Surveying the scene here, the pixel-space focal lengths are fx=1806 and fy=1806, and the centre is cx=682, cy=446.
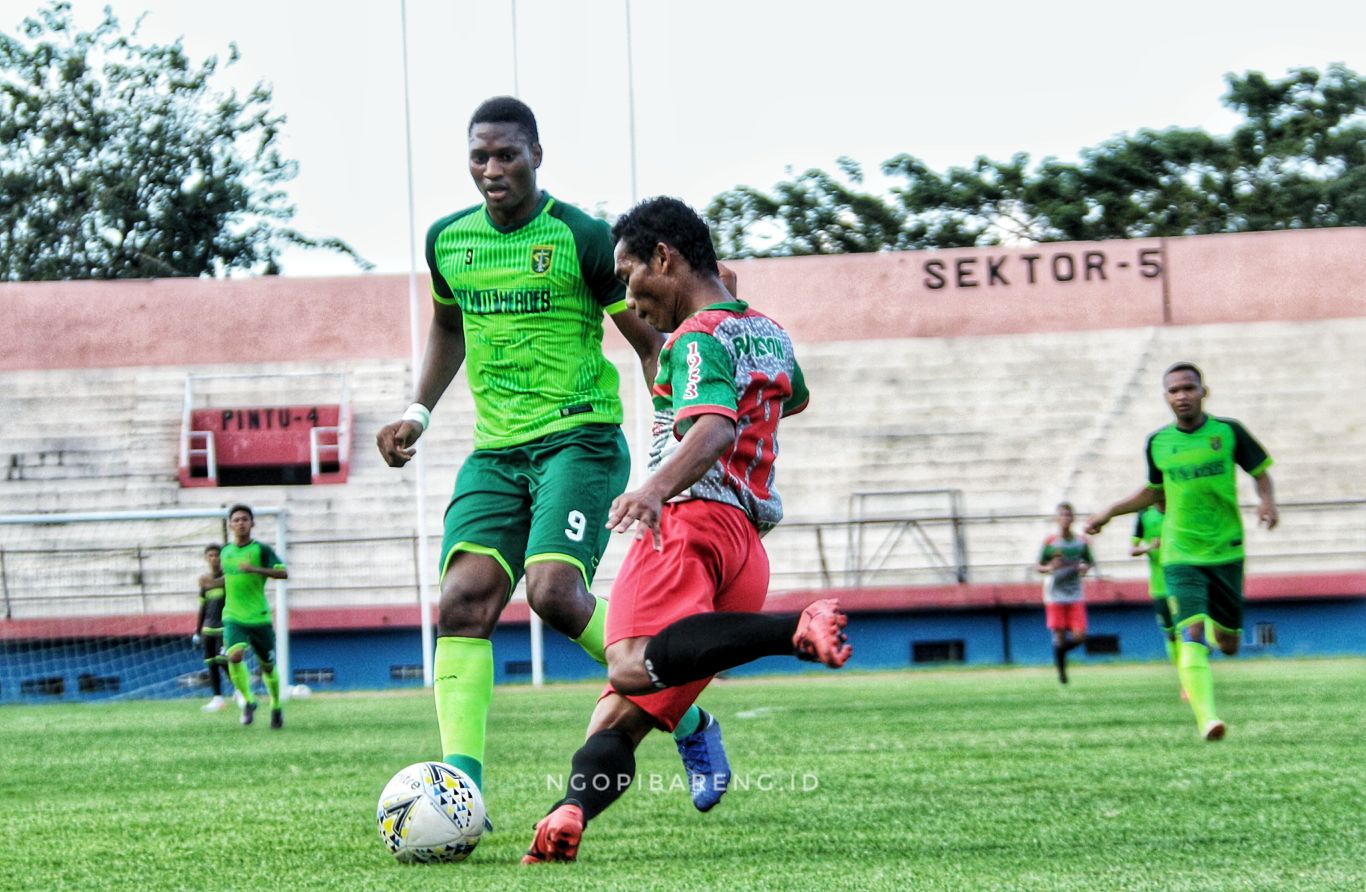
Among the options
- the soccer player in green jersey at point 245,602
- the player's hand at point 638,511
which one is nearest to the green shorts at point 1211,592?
the player's hand at point 638,511

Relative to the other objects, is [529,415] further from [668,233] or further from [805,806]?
[805,806]

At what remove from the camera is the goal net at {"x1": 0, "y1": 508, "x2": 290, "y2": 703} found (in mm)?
24094

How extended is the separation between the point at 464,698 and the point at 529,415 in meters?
0.93

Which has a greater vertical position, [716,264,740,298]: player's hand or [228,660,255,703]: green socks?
[716,264,740,298]: player's hand

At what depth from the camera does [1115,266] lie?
29172mm

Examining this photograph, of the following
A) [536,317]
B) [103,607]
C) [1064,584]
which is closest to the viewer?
[536,317]

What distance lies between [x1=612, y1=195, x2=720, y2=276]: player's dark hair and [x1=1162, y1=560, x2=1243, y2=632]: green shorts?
5794 mm

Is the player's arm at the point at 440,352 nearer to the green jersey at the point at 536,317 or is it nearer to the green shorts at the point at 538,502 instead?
the green jersey at the point at 536,317

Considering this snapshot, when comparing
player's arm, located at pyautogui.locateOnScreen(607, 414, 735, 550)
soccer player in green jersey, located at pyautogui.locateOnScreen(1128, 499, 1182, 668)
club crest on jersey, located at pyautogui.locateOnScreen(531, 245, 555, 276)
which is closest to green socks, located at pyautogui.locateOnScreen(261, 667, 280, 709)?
soccer player in green jersey, located at pyautogui.locateOnScreen(1128, 499, 1182, 668)

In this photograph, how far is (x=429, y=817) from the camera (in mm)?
4973

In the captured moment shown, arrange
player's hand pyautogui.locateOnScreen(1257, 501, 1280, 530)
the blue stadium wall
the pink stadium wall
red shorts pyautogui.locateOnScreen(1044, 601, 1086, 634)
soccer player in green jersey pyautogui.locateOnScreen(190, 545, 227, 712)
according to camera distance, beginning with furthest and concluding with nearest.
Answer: the pink stadium wall, the blue stadium wall, red shorts pyautogui.locateOnScreen(1044, 601, 1086, 634), soccer player in green jersey pyautogui.locateOnScreen(190, 545, 227, 712), player's hand pyautogui.locateOnScreen(1257, 501, 1280, 530)

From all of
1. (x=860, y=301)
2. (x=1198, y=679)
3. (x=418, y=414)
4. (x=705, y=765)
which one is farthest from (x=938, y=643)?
(x=705, y=765)

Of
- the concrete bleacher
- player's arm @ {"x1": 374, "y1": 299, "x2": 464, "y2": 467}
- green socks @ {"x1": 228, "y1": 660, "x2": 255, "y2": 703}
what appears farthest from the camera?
the concrete bleacher

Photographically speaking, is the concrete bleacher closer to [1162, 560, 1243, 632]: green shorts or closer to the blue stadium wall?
the blue stadium wall
